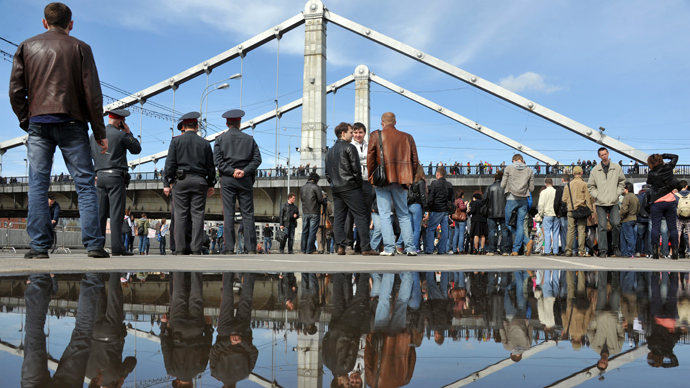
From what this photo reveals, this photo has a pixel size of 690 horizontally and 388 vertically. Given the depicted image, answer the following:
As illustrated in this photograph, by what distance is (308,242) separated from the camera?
11.3m

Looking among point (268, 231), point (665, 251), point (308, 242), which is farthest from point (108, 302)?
point (268, 231)

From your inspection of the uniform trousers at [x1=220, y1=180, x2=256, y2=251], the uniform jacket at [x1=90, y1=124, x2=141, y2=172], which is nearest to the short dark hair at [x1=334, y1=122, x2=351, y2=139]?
the uniform trousers at [x1=220, y1=180, x2=256, y2=251]

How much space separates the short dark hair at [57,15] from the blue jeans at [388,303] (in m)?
3.34

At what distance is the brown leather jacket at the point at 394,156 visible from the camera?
281 inches

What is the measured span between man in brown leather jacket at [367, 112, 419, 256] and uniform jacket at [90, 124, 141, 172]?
2.90 meters

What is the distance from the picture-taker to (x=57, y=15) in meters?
4.57

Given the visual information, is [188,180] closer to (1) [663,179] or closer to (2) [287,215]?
(2) [287,215]

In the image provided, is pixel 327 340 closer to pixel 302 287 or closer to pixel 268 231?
pixel 302 287

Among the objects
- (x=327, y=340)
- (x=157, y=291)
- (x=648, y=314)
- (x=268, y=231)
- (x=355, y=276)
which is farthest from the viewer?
(x=268, y=231)

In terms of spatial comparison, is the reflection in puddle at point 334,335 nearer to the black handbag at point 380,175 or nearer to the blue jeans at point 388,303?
the blue jeans at point 388,303

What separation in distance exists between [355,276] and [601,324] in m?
1.81

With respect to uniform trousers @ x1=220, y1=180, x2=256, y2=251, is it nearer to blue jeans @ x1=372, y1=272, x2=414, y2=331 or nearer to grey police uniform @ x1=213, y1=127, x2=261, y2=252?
grey police uniform @ x1=213, y1=127, x2=261, y2=252

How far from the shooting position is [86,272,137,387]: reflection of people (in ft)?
3.66

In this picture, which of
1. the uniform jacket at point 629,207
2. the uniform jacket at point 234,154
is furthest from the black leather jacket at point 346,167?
the uniform jacket at point 629,207
